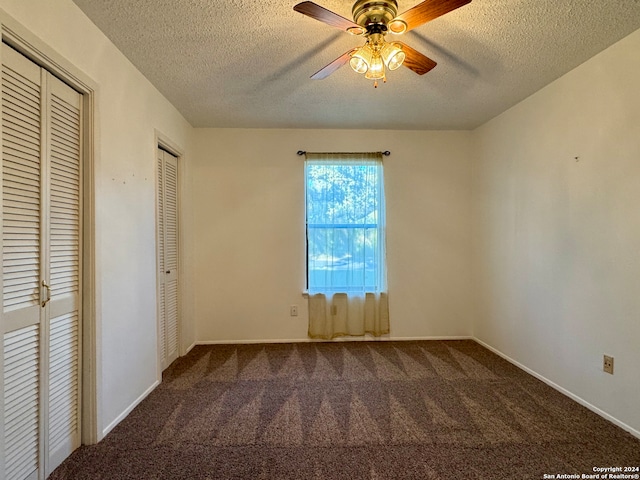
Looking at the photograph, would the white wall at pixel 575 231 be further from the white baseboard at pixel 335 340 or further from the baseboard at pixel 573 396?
the white baseboard at pixel 335 340

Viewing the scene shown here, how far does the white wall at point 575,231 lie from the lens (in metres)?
2.03

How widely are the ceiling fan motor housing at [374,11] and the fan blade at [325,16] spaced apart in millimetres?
52

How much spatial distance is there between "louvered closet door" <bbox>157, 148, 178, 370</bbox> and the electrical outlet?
3407mm

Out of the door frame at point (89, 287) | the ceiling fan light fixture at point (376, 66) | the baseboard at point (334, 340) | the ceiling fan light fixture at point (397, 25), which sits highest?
the ceiling fan light fixture at point (397, 25)

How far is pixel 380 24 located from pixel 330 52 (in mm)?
631

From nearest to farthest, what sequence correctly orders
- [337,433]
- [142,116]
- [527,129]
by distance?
[337,433]
[142,116]
[527,129]

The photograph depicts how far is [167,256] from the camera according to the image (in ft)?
10.2

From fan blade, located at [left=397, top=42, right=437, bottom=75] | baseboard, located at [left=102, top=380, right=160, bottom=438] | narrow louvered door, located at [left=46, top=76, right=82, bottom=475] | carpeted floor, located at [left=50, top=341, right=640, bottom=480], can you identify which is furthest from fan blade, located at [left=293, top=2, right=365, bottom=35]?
baseboard, located at [left=102, top=380, right=160, bottom=438]

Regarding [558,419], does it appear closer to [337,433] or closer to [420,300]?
[337,433]

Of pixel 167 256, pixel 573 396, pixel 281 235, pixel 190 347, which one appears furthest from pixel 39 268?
pixel 573 396

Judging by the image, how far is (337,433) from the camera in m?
2.00

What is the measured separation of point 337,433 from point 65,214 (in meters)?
2.06

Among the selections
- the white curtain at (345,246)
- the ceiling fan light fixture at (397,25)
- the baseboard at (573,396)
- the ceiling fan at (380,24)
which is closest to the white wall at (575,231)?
the baseboard at (573,396)

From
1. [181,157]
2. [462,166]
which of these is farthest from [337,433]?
[462,166]
